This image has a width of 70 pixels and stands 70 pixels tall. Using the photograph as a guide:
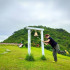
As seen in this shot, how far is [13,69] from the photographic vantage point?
4992mm

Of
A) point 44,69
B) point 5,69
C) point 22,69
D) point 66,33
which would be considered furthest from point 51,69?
point 66,33

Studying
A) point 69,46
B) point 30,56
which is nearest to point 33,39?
point 69,46

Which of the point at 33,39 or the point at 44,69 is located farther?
the point at 33,39

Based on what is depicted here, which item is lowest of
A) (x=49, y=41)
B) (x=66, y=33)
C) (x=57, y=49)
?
(x=57, y=49)

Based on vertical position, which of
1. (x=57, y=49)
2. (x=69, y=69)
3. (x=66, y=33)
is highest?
(x=66, y=33)

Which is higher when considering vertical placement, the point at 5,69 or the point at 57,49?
the point at 57,49

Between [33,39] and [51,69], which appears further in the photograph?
[33,39]

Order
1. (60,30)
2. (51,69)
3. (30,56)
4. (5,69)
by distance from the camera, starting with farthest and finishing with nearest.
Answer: (60,30), (30,56), (51,69), (5,69)

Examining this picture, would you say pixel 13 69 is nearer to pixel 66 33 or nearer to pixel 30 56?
pixel 30 56

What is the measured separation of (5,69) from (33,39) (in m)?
29.8

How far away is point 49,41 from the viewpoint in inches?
285

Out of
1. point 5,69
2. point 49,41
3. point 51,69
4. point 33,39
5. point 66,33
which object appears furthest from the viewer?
point 66,33

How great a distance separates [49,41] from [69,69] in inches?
89.1

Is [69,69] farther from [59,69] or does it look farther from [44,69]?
[44,69]
